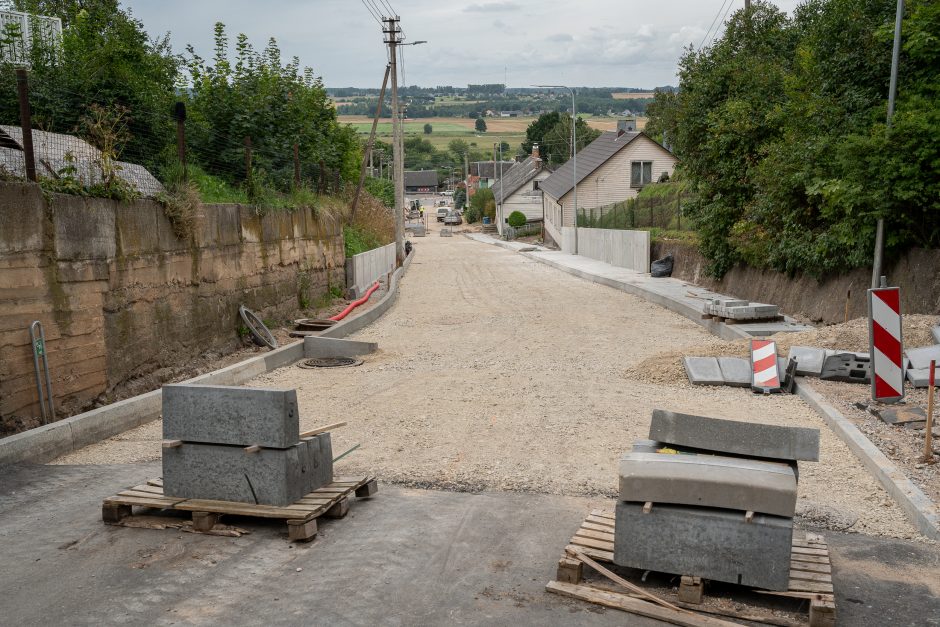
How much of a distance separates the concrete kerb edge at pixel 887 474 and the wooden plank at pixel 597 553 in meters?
2.55

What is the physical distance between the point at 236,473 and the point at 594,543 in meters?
2.68

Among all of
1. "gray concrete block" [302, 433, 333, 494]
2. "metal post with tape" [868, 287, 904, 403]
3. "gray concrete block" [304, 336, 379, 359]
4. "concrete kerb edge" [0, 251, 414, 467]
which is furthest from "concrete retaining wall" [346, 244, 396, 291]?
"gray concrete block" [302, 433, 333, 494]

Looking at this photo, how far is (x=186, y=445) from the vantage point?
6.48m

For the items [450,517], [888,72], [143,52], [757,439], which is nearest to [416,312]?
[143,52]

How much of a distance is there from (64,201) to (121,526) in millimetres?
4961

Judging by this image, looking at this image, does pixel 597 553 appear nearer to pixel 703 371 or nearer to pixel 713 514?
pixel 713 514

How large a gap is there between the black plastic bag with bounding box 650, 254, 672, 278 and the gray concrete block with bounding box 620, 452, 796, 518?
2571 centimetres

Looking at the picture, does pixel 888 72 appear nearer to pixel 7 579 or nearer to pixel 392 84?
pixel 7 579

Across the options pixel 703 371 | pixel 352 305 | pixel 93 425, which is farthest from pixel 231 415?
pixel 352 305

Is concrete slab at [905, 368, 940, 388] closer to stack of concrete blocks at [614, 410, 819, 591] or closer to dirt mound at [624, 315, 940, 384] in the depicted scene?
dirt mound at [624, 315, 940, 384]

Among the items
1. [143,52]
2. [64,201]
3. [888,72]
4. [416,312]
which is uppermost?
[143,52]

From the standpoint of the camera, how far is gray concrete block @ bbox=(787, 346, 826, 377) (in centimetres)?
1179

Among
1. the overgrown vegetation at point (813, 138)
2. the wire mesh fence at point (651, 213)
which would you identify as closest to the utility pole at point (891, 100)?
the overgrown vegetation at point (813, 138)

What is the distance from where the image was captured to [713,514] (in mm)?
5074
